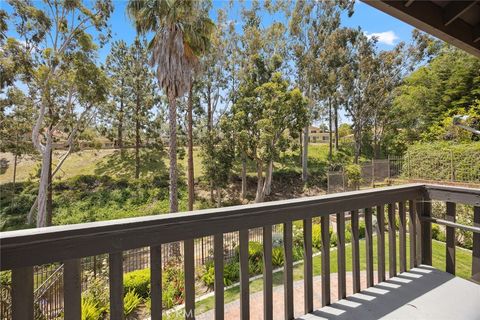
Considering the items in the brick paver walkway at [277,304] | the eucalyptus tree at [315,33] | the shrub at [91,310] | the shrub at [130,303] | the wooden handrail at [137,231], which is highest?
the eucalyptus tree at [315,33]

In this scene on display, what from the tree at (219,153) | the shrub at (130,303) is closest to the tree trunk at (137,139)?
the tree at (219,153)

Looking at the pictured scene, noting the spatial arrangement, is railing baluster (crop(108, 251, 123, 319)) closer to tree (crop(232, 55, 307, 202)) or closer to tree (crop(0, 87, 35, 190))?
tree (crop(232, 55, 307, 202))

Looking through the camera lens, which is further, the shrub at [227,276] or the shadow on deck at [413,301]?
the shrub at [227,276]

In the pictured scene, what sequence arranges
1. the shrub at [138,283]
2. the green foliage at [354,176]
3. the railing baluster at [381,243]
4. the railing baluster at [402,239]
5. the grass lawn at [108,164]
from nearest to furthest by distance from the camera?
the railing baluster at [381,243], the railing baluster at [402,239], the shrub at [138,283], the green foliage at [354,176], the grass lawn at [108,164]

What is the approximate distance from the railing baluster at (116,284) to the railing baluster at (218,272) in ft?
1.25

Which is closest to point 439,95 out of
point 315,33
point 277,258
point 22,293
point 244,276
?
point 315,33

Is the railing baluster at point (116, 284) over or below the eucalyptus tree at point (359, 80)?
below

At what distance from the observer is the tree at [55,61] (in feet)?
31.3

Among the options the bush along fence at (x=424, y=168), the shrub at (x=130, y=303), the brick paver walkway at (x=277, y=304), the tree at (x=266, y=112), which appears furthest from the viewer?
the tree at (x=266, y=112)

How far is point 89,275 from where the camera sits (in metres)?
4.70

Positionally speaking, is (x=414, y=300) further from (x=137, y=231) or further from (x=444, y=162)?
(x=444, y=162)

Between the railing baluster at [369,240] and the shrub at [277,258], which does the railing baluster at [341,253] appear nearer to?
the railing baluster at [369,240]

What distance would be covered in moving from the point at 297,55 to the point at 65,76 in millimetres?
11491

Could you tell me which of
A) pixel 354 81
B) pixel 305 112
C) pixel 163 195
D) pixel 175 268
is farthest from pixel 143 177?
pixel 354 81
